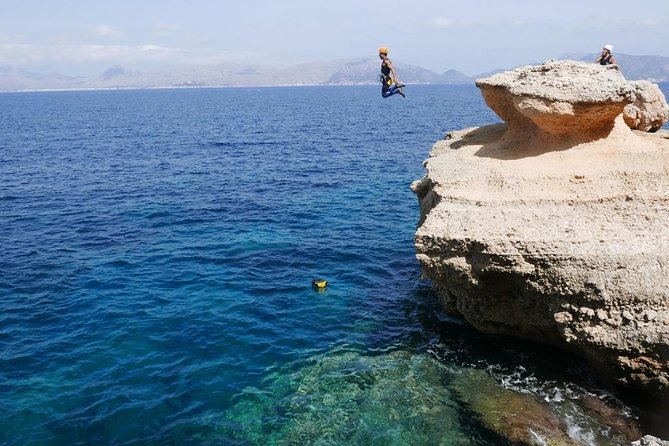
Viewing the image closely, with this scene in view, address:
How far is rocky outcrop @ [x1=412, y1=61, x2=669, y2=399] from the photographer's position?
17.0 metres

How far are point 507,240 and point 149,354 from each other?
15.5 meters

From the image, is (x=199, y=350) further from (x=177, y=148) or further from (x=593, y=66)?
(x=177, y=148)

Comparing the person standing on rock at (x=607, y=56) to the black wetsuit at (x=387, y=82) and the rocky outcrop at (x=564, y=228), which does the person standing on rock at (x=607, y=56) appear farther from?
the black wetsuit at (x=387, y=82)

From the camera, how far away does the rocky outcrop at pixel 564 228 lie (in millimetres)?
16984

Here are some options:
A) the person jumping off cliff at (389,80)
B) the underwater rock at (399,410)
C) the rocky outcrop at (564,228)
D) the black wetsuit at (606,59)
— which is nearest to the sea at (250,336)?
the underwater rock at (399,410)

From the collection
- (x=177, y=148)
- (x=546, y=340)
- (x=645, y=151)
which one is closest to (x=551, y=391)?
(x=546, y=340)

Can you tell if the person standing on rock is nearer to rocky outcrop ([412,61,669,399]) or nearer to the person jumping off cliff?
rocky outcrop ([412,61,669,399])

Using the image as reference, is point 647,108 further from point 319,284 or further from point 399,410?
point 399,410

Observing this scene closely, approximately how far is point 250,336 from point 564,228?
14179 millimetres

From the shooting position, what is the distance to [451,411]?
19.0 m

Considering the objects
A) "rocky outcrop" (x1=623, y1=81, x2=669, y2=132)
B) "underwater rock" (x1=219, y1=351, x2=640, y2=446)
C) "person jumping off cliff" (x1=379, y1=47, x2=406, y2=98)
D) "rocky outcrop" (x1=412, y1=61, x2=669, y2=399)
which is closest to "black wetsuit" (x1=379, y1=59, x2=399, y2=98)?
"person jumping off cliff" (x1=379, y1=47, x2=406, y2=98)

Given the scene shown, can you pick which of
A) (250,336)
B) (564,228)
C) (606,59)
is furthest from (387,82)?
(250,336)

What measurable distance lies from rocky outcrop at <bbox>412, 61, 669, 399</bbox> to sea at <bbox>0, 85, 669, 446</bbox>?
7.64 ft

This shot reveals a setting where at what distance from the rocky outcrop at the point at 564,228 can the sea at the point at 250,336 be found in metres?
2.33
